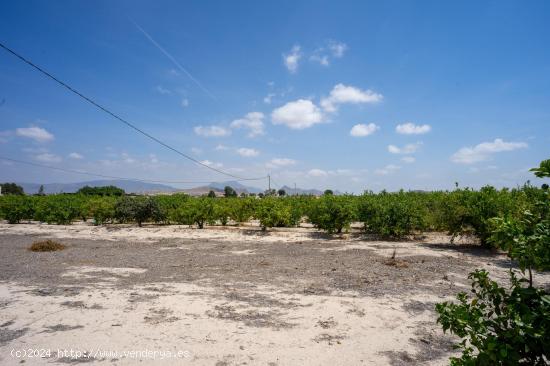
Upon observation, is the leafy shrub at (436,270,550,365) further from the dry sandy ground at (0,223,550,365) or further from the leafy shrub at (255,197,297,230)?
the leafy shrub at (255,197,297,230)

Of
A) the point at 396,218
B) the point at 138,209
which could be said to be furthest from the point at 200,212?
the point at 396,218

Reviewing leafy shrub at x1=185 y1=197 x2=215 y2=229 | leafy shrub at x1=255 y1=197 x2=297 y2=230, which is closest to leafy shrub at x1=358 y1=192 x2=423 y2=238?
leafy shrub at x1=255 y1=197 x2=297 y2=230

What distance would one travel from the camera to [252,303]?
6.59 meters

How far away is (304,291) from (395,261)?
14.3ft

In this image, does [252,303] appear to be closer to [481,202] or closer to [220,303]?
[220,303]

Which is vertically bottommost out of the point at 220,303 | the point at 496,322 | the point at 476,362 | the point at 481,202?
the point at 220,303

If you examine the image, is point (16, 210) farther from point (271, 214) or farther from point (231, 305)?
point (231, 305)

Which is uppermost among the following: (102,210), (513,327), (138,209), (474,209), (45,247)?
(474,209)

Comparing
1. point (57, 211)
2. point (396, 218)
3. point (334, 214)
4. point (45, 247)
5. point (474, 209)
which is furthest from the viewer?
point (57, 211)

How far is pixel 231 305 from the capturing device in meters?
6.45

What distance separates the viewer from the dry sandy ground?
15.2 feet

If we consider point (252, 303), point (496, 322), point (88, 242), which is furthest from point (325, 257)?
point (88, 242)

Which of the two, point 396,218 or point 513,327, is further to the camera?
point 396,218

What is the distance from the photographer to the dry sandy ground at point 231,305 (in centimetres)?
462
